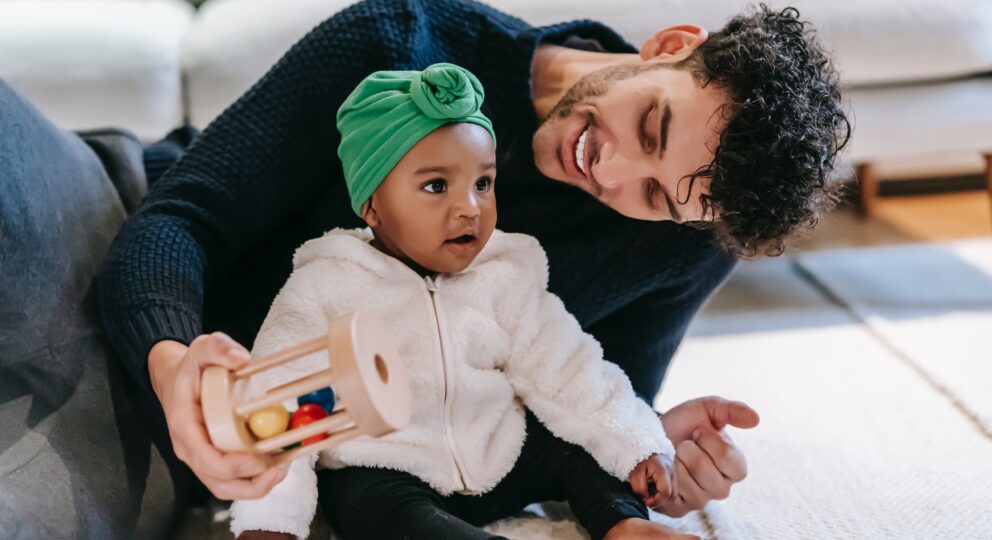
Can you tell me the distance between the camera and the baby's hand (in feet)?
3.07

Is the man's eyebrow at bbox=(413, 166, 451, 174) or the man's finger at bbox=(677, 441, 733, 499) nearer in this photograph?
the man's eyebrow at bbox=(413, 166, 451, 174)

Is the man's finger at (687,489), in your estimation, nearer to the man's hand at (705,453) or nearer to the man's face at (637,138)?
the man's hand at (705,453)

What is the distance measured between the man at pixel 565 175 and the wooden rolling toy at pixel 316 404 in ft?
0.50

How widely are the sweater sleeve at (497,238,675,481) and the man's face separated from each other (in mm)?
147

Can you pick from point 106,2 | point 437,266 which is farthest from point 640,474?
point 106,2

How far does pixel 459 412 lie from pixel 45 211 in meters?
0.45

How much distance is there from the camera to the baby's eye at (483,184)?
0.89 m

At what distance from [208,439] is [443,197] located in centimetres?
30

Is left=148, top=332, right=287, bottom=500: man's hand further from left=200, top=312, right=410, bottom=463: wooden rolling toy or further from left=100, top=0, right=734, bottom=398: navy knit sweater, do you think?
left=100, top=0, right=734, bottom=398: navy knit sweater

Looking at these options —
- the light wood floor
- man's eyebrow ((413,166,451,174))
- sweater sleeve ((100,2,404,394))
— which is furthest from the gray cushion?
the light wood floor

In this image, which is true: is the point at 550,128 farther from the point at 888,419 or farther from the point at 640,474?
the point at 888,419

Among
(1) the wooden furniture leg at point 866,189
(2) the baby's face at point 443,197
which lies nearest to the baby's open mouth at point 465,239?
(2) the baby's face at point 443,197

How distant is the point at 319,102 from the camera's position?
1.04m

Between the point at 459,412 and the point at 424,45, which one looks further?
the point at 424,45
